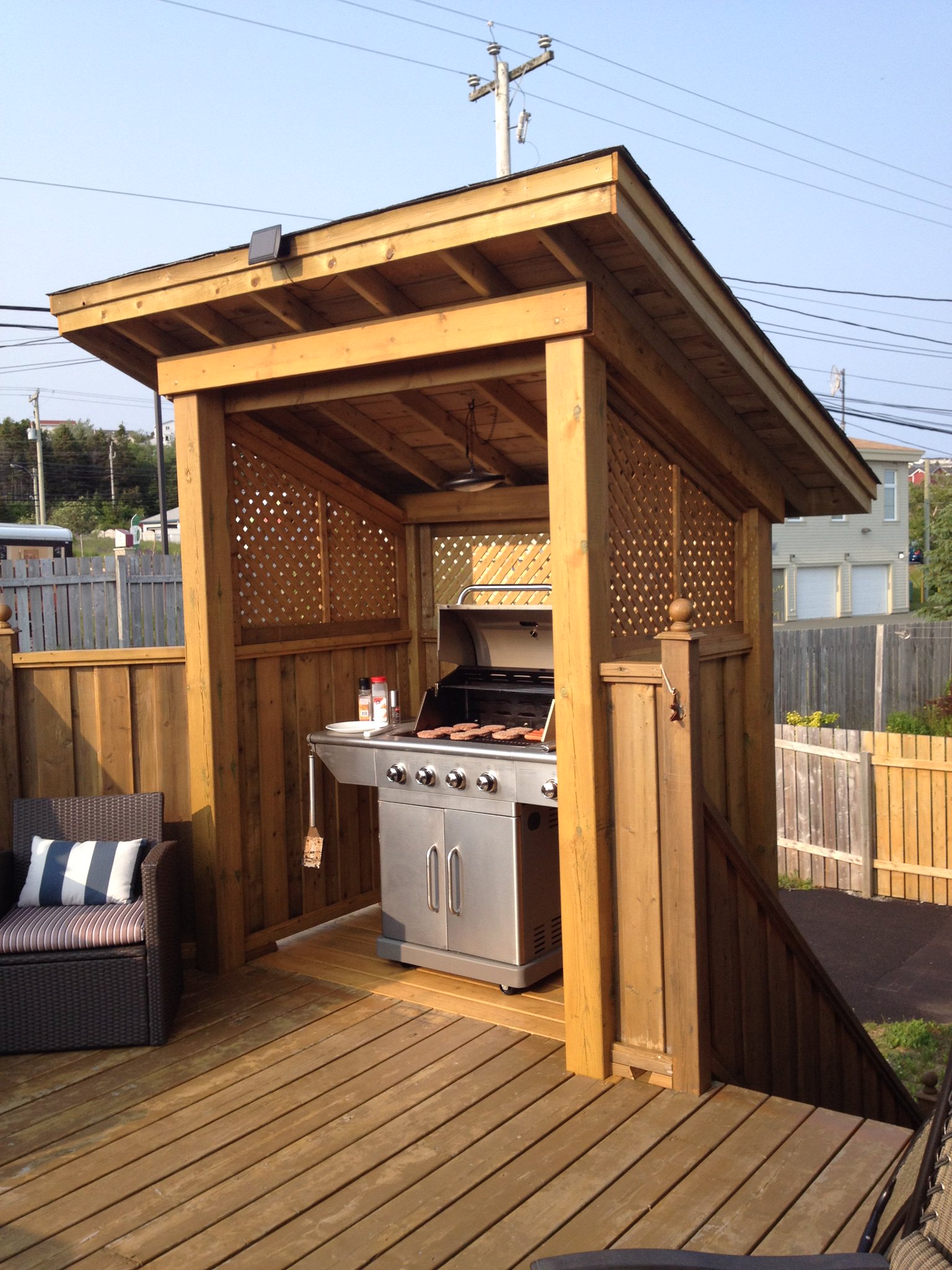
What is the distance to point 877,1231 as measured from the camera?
2.00 m

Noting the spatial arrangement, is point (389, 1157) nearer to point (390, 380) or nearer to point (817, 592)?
point (390, 380)

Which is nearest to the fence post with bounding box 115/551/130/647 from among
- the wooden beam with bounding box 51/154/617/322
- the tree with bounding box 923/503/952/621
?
the wooden beam with bounding box 51/154/617/322

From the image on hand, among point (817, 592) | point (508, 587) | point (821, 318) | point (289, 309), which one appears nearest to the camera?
point (289, 309)

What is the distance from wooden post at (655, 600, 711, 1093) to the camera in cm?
315

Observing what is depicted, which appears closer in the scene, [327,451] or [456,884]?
[456,884]

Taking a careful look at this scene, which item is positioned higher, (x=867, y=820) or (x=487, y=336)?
(x=487, y=336)

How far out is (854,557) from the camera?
28234 millimetres

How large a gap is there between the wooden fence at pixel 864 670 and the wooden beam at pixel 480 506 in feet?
24.7

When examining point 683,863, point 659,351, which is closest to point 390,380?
point 659,351

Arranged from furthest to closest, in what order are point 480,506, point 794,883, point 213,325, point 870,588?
point 870,588
point 794,883
point 480,506
point 213,325

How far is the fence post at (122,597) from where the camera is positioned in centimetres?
1035

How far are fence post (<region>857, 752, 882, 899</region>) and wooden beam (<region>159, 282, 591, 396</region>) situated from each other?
6136 mm

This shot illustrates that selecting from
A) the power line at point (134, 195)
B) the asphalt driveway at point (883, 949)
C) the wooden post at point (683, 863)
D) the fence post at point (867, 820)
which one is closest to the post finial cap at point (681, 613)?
the wooden post at point (683, 863)

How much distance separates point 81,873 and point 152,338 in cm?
212
